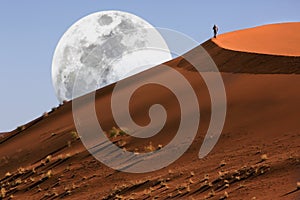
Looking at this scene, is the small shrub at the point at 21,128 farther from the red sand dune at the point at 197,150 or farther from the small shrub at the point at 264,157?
the small shrub at the point at 264,157

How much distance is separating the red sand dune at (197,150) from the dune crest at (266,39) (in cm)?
174

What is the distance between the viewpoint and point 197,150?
23219mm

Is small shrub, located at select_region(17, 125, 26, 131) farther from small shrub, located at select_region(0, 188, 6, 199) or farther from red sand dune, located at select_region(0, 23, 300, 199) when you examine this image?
small shrub, located at select_region(0, 188, 6, 199)

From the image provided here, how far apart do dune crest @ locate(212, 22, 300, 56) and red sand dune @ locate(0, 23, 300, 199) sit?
1743 millimetres

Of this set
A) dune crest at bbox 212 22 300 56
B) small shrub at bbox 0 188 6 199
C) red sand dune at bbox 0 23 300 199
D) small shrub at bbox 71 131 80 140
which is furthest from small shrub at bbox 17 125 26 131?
dune crest at bbox 212 22 300 56

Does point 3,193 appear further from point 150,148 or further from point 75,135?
point 150,148

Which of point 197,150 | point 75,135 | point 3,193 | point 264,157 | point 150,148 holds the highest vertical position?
point 75,135

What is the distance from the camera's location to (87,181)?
23.9 meters

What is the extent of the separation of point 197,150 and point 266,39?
18.9 m

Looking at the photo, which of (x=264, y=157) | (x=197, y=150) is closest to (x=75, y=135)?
(x=197, y=150)

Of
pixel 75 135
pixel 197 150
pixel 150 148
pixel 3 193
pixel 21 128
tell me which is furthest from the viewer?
pixel 21 128

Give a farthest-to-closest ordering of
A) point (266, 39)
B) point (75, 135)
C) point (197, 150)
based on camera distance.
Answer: point (266, 39)
point (75, 135)
point (197, 150)

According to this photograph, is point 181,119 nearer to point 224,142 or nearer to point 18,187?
point 224,142

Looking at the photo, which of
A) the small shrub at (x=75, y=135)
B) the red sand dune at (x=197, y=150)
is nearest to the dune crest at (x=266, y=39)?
the red sand dune at (x=197, y=150)
